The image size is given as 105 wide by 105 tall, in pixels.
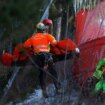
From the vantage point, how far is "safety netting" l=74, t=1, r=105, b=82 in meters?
5.61

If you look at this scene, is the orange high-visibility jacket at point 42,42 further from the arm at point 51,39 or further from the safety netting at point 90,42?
the safety netting at point 90,42

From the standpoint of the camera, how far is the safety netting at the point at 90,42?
561 cm

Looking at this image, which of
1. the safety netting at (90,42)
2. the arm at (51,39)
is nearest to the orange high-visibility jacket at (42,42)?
the arm at (51,39)

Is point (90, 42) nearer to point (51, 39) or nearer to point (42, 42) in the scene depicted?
point (51, 39)

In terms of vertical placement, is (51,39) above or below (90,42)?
above

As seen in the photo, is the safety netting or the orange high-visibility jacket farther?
the orange high-visibility jacket

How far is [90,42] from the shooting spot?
25.9 ft

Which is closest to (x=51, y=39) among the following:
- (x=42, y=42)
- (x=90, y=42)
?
(x=42, y=42)

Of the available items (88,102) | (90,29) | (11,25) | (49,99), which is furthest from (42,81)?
(11,25)

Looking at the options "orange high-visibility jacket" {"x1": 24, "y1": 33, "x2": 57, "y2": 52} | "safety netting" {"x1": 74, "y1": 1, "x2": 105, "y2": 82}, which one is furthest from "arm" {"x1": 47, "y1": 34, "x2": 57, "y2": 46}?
"safety netting" {"x1": 74, "y1": 1, "x2": 105, "y2": 82}

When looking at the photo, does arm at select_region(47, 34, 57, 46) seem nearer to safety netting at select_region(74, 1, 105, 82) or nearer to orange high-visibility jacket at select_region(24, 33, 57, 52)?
orange high-visibility jacket at select_region(24, 33, 57, 52)

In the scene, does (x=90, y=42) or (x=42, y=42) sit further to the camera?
(x=42, y=42)

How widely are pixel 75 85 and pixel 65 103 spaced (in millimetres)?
651

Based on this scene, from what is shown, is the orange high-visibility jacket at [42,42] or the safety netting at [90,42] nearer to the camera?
the safety netting at [90,42]
